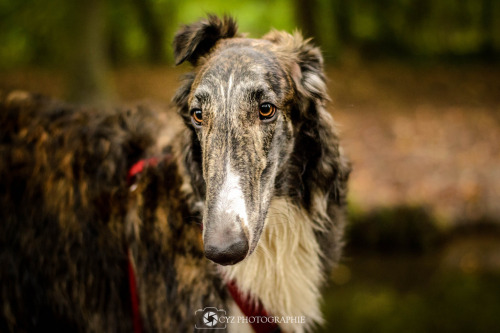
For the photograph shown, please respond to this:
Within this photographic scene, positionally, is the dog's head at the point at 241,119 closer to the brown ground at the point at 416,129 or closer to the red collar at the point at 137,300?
the red collar at the point at 137,300

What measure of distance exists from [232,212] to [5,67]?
15.8 metres

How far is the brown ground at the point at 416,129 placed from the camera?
6.38 metres

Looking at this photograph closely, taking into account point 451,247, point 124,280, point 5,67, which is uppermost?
point 5,67

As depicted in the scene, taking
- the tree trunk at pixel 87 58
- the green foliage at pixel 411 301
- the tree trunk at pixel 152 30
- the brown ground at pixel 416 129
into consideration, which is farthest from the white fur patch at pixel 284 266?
the tree trunk at pixel 152 30

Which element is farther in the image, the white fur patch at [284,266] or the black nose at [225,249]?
the white fur patch at [284,266]

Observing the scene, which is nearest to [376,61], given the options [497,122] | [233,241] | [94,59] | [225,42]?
[497,122]

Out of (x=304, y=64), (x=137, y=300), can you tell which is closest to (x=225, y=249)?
(x=137, y=300)

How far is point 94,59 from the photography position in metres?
8.71

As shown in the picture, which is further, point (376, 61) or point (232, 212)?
point (376, 61)

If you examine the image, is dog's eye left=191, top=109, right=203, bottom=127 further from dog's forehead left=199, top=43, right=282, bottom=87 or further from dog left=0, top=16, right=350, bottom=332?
dog's forehead left=199, top=43, right=282, bottom=87

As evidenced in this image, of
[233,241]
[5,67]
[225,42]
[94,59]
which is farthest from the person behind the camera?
[5,67]

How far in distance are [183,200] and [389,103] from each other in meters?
8.79

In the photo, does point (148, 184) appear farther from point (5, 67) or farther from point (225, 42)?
point (5, 67)

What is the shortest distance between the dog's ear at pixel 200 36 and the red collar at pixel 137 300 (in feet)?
2.12
